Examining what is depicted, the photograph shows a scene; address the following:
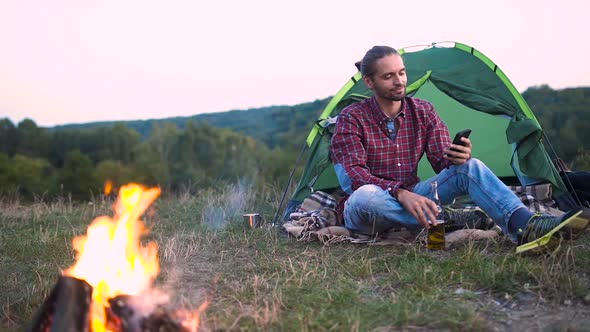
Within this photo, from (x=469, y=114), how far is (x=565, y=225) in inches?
113

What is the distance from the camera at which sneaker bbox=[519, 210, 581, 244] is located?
3.17 m

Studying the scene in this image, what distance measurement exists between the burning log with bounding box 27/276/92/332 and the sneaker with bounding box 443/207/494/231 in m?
2.85

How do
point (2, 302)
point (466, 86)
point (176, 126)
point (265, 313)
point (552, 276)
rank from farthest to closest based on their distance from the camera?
point (176, 126), point (466, 86), point (2, 302), point (552, 276), point (265, 313)

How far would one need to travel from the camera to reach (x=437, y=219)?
371 cm

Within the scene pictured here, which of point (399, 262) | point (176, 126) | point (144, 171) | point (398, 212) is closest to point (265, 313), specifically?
point (399, 262)

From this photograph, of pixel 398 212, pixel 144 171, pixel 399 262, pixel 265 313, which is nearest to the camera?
pixel 265 313

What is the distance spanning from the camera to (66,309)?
2.38 m

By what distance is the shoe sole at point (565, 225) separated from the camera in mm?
3131

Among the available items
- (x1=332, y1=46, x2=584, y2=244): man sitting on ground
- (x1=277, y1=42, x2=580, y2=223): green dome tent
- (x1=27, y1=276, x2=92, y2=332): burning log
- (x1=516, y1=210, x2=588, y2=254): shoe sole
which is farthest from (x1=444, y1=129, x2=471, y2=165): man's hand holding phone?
(x1=27, y1=276, x2=92, y2=332): burning log

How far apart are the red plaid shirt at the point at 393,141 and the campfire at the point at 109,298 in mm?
1682

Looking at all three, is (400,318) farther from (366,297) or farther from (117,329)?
(117,329)

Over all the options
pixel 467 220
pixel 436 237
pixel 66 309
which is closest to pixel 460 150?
pixel 436 237

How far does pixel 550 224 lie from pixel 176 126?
120 ft

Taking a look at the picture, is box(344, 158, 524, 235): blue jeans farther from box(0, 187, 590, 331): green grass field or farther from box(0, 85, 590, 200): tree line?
box(0, 85, 590, 200): tree line
